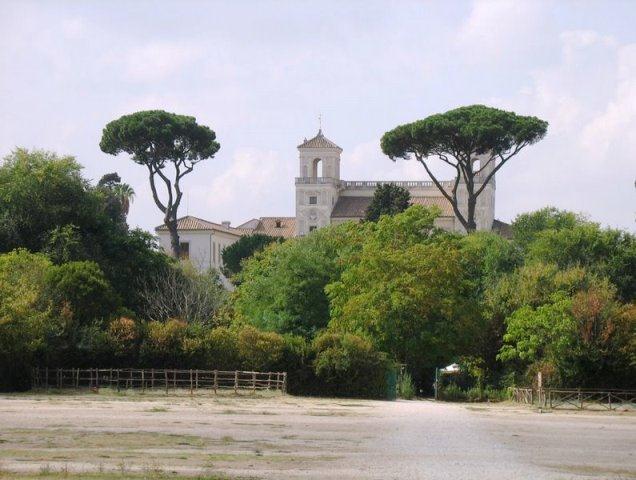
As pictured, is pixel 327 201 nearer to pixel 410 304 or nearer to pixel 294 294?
pixel 294 294

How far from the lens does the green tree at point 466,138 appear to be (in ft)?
306

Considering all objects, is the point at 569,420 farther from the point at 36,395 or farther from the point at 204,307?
the point at 204,307

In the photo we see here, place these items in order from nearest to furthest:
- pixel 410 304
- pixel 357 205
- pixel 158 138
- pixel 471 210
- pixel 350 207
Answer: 1. pixel 410 304
2. pixel 471 210
3. pixel 158 138
4. pixel 357 205
5. pixel 350 207

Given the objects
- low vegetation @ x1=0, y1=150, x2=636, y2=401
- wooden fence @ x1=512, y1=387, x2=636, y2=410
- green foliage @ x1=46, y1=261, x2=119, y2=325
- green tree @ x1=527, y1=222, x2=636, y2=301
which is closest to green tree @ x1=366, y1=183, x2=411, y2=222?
low vegetation @ x1=0, y1=150, x2=636, y2=401

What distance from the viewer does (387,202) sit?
10794cm

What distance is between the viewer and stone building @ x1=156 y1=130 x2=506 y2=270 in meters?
144

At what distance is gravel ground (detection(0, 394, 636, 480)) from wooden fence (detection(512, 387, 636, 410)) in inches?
59.9

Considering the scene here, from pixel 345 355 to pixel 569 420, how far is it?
12303 mm

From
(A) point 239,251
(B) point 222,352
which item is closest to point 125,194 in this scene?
(A) point 239,251

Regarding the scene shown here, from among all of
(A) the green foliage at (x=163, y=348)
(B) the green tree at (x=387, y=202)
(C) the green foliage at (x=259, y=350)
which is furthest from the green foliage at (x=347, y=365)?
(B) the green tree at (x=387, y=202)

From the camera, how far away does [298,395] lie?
52531 millimetres

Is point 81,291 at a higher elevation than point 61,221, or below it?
below

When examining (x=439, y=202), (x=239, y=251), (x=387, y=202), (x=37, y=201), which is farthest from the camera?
(x=439, y=202)

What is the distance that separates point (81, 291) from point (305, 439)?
2492cm
